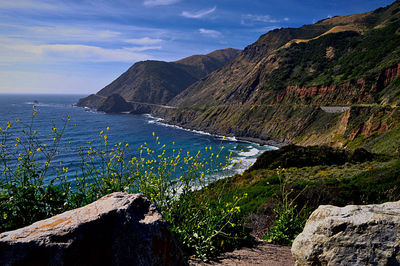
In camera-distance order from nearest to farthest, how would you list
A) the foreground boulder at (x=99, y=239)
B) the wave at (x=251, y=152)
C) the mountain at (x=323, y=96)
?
the foreground boulder at (x=99, y=239) < the mountain at (x=323, y=96) < the wave at (x=251, y=152)

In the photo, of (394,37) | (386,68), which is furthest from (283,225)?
(394,37)

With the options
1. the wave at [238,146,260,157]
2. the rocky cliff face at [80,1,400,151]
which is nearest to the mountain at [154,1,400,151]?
the rocky cliff face at [80,1,400,151]

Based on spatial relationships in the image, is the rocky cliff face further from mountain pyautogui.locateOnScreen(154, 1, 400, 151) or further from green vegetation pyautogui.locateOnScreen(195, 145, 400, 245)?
green vegetation pyautogui.locateOnScreen(195, 145, 400, 245)

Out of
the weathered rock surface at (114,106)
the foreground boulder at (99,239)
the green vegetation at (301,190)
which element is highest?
the weathered rock surface at (114,106)

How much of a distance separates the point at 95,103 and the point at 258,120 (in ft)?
483

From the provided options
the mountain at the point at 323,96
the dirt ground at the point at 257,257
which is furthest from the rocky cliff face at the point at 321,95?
the dirt ground at the point at 257,257

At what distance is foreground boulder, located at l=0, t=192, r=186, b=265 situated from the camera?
251cm

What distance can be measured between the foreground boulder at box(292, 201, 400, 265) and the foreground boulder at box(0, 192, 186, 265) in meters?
2.64

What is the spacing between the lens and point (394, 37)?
6669 centimetres

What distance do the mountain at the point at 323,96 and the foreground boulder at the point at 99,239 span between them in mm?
36305

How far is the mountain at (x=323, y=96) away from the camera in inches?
1827

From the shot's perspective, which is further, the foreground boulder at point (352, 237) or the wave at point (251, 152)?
the wave at point (251, 152)

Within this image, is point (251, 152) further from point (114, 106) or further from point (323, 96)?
point (114, 106)

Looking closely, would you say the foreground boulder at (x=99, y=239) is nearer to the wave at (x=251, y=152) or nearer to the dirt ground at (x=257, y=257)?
the dirt ground at (x=257, y=257)
